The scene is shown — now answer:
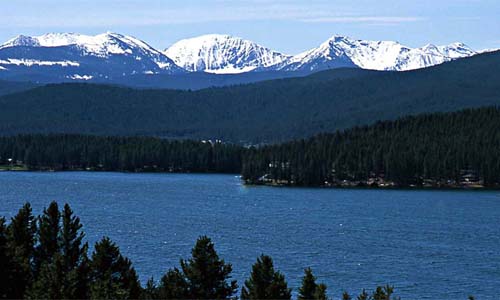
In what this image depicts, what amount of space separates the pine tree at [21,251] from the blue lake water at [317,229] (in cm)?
1861

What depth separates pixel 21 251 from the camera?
53.9 meters

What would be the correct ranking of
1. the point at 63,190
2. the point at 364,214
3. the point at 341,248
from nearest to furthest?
1. the point at 341,248
2. the point at 364,214
3. the point at 63,190

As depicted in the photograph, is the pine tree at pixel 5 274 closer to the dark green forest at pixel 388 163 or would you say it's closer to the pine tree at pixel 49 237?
the pine tree at pixel 49 237

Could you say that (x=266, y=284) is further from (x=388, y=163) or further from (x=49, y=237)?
(x=388, y=163)

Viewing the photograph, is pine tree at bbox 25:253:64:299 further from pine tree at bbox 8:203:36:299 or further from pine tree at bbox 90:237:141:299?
pine tree at bbox 90:237:141:299

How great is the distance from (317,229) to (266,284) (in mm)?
67773

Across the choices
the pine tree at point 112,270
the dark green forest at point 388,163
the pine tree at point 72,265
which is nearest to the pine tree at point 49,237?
the pine tree at point 72,265

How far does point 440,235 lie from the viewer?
357 ft

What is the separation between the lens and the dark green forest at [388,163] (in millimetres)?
179975

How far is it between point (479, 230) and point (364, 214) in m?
21.0

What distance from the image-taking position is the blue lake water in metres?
81.3

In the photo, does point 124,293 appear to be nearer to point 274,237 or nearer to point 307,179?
point 274,237

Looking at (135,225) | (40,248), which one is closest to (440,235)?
(135,225)

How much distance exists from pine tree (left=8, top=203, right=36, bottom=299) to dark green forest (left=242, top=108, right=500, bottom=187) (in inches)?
4984
